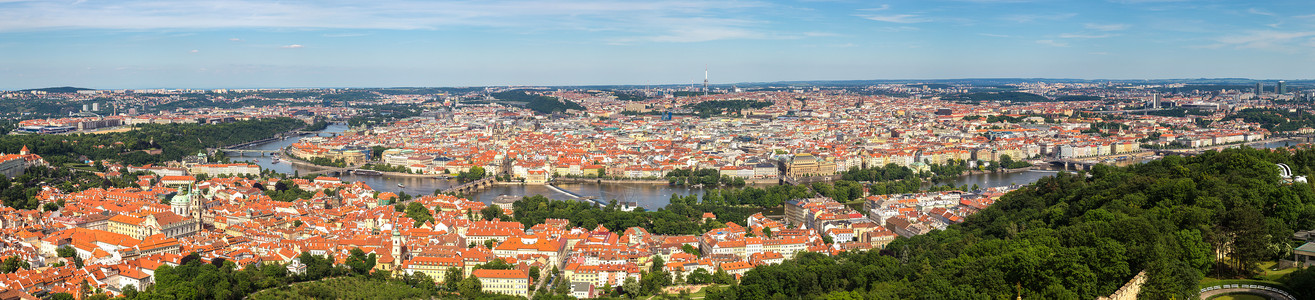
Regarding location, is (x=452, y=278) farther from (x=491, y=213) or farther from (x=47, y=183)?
(x=47, y=183)

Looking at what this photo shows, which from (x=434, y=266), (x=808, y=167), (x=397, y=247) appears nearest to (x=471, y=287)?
(x=434, y=266)

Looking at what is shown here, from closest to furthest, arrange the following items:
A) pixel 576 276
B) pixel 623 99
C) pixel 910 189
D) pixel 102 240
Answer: pixel 576 276 < pixel 102 240 < pixel 910 189 < pixel 623 99

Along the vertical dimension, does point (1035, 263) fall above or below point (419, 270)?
above

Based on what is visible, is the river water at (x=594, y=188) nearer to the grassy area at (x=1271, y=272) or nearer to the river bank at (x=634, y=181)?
the river bank at (x=634, y=181)

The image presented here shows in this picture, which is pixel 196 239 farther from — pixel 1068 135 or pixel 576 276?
pixel 1068 135

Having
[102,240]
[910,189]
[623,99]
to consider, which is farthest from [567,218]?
[623,99]

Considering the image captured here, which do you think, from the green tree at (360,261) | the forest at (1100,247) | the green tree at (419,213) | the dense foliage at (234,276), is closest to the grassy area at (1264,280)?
the forest at (1100,247)

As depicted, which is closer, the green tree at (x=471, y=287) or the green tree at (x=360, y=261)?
the green tree at (x=471, y=287)
